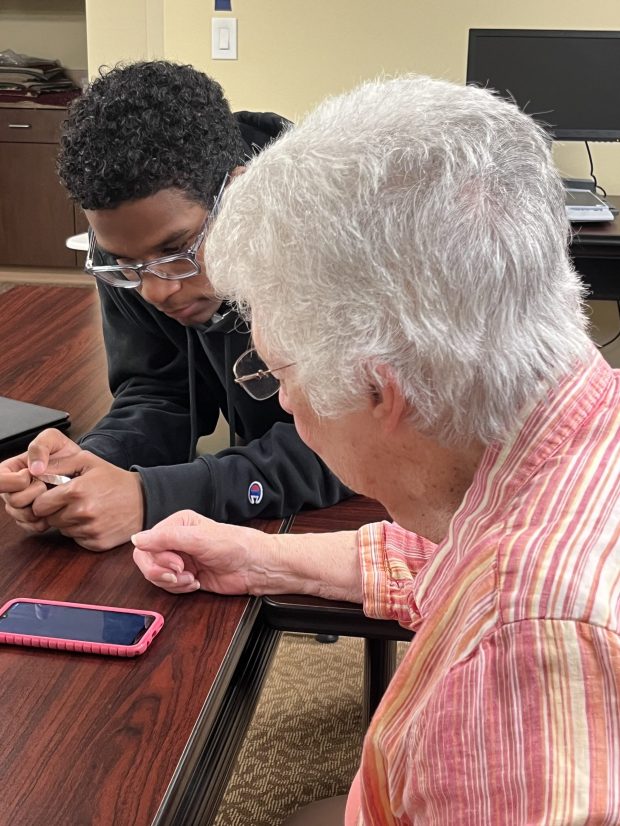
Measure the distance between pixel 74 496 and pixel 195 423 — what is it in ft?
1.27

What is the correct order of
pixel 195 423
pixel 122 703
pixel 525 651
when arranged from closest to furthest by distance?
pixel 525 651 → pixel 122 703 → pixel 195 423

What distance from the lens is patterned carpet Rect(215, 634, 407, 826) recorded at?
170 cm

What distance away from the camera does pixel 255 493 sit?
1.18 meters

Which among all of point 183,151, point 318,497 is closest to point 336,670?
point 318,497

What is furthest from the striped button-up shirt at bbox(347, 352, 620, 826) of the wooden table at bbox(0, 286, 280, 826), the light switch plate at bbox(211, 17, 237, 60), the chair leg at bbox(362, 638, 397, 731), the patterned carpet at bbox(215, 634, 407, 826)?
the light switch plate at bbox(211, 17, 237, 60)

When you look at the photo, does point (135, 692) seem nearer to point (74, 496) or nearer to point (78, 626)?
point (78, 626)

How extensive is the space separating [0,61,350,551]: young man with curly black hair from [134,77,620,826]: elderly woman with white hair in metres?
0.47

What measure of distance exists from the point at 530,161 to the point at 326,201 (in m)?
0.14

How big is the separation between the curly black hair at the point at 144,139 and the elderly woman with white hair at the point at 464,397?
49 centimetres

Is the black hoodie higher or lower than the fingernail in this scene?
higher

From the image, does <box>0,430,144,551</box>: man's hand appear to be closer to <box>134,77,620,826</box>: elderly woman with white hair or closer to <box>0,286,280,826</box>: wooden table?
<box>0,286,280,826</box>: wooden table

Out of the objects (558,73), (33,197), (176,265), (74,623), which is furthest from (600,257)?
(33,197)

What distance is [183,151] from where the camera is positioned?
1.20 m

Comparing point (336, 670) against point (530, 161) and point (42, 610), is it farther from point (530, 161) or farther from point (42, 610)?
point (530, 161)
